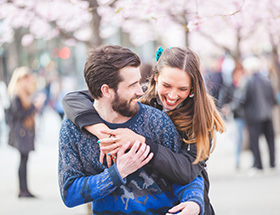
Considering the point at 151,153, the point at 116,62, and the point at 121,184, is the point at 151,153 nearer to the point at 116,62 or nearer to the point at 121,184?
the point at 121,184

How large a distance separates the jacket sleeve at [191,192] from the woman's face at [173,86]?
0.49 m

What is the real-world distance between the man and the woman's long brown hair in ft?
0.42

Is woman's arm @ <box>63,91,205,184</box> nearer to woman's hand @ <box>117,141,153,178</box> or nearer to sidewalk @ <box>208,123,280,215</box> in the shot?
woman's hand @ <box>117,141,153,178</box>

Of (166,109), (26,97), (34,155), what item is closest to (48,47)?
(34,155)

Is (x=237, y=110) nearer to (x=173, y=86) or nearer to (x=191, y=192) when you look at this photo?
(x=173, y=86)

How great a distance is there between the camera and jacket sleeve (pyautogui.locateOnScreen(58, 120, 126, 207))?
7.54 ft

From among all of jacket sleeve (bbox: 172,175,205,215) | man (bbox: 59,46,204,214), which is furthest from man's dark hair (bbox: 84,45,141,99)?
jacket sleeve (bbox: 172,175,205,215)

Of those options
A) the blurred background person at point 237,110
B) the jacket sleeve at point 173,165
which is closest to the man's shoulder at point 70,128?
the jacket sleeve at point 173,165

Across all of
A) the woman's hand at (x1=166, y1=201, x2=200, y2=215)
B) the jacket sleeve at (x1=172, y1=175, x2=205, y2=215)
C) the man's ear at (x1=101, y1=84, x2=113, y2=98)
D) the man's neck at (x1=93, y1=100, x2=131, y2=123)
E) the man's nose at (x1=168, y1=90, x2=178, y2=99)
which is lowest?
the woman's hand at (x1=166, y1=201, x2=200, y2=215)

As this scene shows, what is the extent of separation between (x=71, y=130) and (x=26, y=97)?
466 centimetres

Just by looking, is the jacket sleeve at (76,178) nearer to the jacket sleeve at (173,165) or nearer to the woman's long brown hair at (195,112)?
the jacket sleeve at (173,165)

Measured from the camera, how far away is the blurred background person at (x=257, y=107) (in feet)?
26.3

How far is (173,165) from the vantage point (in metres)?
2.39

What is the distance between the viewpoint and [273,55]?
Result: 11977mm
